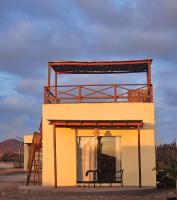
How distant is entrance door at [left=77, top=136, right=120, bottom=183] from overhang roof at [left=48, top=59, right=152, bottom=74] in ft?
10.4

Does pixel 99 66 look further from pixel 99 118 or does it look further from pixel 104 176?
pixel 104 176

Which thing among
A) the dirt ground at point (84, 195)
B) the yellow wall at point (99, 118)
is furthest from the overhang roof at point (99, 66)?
the dirt ground at point (84, 195)

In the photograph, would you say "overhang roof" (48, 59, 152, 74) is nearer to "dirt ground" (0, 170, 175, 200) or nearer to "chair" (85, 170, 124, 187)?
"chair" (85, 170, 124, 187)

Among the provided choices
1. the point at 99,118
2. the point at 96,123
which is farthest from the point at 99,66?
the point at 96,123

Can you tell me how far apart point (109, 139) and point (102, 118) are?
3.57ft

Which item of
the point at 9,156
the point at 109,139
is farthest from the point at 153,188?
the point at 9,156

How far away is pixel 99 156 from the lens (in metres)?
21.2

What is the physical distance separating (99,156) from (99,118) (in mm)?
1750

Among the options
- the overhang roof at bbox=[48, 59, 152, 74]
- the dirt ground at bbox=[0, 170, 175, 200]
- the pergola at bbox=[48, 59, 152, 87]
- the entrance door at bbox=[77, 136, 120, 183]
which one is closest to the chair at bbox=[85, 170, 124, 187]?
the entrance door at bbox=[77, 136, 120, 183]

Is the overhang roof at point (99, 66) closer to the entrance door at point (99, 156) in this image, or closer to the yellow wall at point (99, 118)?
the yellow wall at point (99, 118)

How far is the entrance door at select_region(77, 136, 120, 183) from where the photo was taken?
826 inches

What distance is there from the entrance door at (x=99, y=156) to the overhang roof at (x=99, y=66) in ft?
10.4

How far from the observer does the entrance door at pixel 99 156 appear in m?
21.0

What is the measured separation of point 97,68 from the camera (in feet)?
74.4
